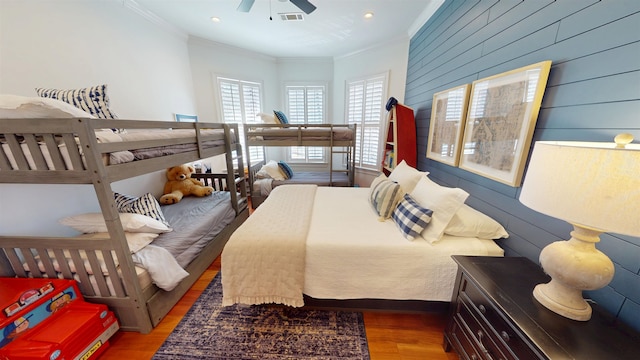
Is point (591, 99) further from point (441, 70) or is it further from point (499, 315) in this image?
point (441, 70)

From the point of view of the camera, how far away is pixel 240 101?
4.12 metres

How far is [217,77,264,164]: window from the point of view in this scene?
3.90m

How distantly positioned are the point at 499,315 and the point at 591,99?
1.08 m

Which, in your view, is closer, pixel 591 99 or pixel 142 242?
pixel 591 99

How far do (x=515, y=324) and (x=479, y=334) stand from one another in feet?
1.01

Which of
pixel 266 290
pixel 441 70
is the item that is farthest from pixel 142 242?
pixel 441 70

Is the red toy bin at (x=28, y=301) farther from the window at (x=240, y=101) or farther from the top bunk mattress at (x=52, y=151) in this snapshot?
the window at (x=240, y=101)

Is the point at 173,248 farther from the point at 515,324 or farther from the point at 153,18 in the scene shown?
the point at 153,18

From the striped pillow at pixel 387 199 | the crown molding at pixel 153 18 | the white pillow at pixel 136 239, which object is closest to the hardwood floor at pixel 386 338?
the white pillow at pixel 136 239

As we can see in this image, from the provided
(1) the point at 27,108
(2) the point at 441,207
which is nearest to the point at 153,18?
(1) the point at 27,108

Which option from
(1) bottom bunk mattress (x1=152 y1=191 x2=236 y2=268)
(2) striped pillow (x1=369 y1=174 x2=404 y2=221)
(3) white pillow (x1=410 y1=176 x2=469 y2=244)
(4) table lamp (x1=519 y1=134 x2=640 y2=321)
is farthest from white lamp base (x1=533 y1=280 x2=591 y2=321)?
(1) bottom bunk mattress (x1=152 y1=191 x2=236 y2=268)

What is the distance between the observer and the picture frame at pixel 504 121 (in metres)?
1.20

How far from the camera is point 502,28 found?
4.83 ft

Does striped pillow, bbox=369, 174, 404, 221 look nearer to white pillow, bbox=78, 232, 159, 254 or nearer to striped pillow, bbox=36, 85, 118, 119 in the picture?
white pillow, bbox=78, 232, 159, 254
